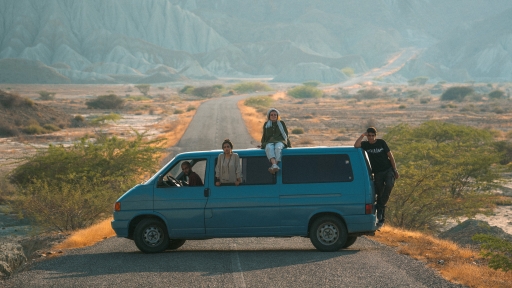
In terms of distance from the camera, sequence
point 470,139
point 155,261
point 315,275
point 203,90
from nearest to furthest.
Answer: point 315,275
point 155,261
point 470,139
point 203,90

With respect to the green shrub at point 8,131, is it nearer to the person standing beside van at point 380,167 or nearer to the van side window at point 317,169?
the van side window at point 317,169

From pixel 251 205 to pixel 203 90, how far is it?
141172 mm

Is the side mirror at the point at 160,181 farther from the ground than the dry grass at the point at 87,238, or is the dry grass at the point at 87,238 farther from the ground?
the side mirror at the point at 160,181

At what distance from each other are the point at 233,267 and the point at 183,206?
7.10ft

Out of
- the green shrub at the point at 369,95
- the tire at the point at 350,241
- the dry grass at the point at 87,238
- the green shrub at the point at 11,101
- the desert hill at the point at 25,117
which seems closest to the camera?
the tire at the point at 350,241

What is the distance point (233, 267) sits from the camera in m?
11.7

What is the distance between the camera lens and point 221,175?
1323 cm

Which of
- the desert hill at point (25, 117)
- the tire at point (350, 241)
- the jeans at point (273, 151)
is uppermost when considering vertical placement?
the desert hill at point (25, 117)

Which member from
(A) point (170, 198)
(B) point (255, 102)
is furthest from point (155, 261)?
(B) point (255, 102)

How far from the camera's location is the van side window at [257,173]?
13.3 meters

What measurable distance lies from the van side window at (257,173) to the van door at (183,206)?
745 mm

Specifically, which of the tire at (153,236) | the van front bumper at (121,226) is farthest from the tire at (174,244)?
the van front bumper at (121,226)

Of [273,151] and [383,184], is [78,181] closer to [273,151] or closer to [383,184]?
[273,151]

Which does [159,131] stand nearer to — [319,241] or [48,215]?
[48,215]
